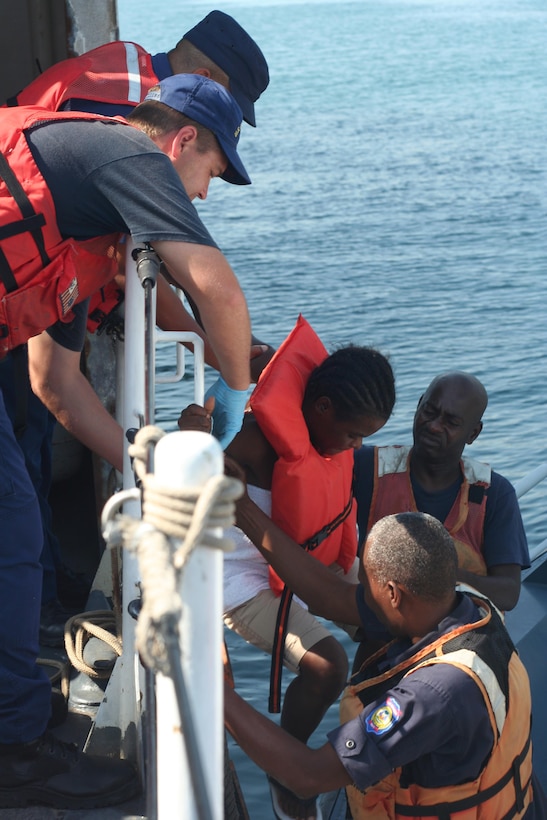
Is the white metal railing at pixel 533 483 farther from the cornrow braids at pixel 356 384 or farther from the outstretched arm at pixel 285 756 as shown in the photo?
the outstretched arm at pixel 285 756

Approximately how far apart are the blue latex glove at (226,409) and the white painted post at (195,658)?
1.19 metres

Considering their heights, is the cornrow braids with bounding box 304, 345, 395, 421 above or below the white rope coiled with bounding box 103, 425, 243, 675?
below

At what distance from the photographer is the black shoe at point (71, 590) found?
153 inches

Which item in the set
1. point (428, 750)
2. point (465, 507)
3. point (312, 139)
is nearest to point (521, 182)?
point (312, 139)

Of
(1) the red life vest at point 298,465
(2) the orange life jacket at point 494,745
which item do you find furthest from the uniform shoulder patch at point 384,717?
(1) the red life vest at point 298,465

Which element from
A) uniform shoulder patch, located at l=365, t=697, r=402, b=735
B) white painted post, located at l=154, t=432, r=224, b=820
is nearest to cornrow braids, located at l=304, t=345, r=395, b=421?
uniform shoulder patch, located at l=365, t=697, r=402, b=735

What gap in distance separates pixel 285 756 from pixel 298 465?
2.92ft

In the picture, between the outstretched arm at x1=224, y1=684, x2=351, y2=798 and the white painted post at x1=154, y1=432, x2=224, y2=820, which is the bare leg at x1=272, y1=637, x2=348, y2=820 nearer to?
the outstretched arm at x1=224, y1=684, x2=351, y2=798

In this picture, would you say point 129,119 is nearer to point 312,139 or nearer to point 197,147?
point 197,147

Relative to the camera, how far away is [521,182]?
18.3 metres

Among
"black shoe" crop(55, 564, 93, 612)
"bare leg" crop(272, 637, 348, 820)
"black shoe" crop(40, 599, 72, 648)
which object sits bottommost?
"black shoe" crop(55, 564, 93, 612)

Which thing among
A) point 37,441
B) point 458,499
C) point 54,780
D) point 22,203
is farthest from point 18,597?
point 458,499

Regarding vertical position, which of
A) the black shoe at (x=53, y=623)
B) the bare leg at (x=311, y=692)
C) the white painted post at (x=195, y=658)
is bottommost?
the black shoe at (x=53, y=623)

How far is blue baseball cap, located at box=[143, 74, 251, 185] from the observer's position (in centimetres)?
251
